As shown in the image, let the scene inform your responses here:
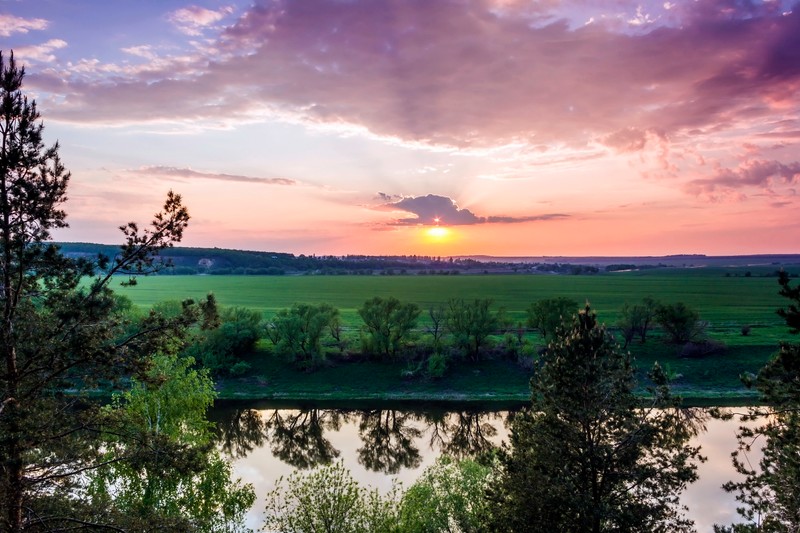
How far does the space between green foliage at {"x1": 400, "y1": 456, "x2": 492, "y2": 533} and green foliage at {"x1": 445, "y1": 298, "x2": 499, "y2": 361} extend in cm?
3683

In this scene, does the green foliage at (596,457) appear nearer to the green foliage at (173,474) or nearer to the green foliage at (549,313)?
the green foliage at (173,474)

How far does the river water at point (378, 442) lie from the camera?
30.4 m

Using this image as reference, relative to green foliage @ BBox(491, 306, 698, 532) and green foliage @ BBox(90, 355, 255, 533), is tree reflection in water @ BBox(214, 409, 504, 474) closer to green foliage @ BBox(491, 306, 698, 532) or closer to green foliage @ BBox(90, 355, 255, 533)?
green foliage @ BBox(90, 355, 255, 533)

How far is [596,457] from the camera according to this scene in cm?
1422

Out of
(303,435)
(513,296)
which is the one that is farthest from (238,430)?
(513,296)

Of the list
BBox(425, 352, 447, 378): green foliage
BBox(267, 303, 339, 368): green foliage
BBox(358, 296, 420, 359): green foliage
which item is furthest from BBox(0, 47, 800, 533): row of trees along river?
BBox(358, 296, 420, 359): green foliage

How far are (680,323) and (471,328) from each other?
85.3 ft

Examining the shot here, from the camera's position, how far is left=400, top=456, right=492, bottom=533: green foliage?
65.2ft

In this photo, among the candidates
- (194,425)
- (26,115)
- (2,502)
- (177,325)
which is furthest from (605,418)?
(194,425)

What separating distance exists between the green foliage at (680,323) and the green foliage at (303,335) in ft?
135

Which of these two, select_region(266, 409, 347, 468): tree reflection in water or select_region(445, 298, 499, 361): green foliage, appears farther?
select_region(445, 298, 499, 361): green foliage

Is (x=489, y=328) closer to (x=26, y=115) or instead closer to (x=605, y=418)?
(x=605, y=418)

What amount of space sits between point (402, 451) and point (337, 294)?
101 meters

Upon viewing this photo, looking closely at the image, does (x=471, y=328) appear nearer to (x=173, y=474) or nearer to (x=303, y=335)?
(x=303, y=335)
